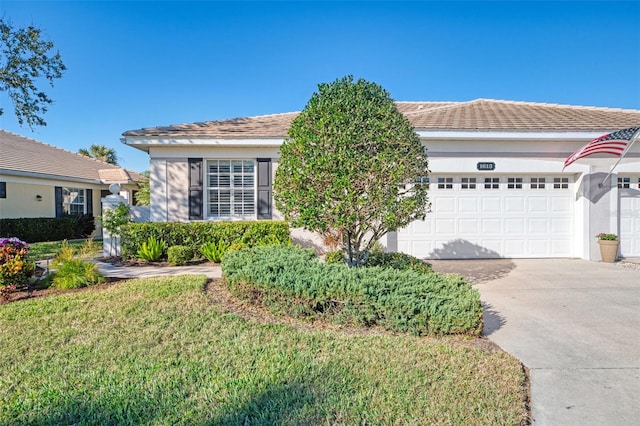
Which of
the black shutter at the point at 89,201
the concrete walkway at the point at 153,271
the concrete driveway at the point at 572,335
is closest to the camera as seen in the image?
the concrete driveway at the point at 572,335

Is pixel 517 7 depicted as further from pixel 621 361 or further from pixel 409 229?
pixel 621 361

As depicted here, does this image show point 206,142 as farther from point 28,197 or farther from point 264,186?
point 28,197

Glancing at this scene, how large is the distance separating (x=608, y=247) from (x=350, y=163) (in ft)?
27.2

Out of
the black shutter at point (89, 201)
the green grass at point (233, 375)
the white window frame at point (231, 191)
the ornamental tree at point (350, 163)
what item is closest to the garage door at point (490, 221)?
the ornamental tree at point (350, 163)

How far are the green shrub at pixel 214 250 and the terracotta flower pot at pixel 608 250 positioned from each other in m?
9.94

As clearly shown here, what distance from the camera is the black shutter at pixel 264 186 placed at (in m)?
9.40

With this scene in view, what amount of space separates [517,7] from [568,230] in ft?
20.7

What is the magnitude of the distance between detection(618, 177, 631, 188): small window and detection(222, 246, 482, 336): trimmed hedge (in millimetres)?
8348

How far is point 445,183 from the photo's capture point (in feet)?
30.4

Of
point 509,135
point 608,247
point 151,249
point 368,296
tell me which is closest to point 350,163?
point 368,296

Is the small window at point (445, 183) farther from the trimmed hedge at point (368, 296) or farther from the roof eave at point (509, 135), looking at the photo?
the trimmed hedge at point (368, 296)

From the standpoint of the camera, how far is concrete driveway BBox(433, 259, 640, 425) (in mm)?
2537

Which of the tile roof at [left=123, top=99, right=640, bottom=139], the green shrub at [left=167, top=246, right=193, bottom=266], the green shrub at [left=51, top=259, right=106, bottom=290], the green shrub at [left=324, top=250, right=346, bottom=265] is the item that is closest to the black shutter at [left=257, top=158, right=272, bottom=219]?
the tile roof at [left=123, top=99, right=640, bottom=139]

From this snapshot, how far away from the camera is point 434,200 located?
926 cm
